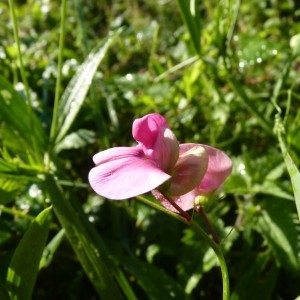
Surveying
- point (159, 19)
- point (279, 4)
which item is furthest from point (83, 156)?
point (159, 19)

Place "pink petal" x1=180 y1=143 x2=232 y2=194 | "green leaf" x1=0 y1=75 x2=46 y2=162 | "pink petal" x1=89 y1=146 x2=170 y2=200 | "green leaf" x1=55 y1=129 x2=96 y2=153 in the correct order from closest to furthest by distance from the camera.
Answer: "pink petal" x1=89 y1=146 x2=170 y2=200, "pink petal" x1=180 y1=143 x2=232 y2=194, "green leaf" x1=0 y1=75 x2=46 y2=162, "green leaf" x1=55 y1=129 x2=96 y2=153

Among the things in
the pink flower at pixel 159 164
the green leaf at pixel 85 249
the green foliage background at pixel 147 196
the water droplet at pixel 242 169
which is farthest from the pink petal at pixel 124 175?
the water droplet at pixel 242 169

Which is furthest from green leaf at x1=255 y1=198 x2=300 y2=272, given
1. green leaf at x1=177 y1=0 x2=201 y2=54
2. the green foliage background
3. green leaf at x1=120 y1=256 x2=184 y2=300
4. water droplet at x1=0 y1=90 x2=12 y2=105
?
water droplet at x1=0 y1=90 x2=12 y2=105

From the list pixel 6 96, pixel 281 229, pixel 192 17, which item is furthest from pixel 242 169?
pixel 6 96

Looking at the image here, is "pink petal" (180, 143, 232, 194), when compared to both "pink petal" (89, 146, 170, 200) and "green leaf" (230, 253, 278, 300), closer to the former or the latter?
"pink petal" (89, 146, 170, 200)

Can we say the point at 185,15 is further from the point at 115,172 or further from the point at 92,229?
the point at 115,172

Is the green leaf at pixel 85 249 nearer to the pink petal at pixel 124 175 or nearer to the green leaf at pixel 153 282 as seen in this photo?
the green leaf at pixel 153 282

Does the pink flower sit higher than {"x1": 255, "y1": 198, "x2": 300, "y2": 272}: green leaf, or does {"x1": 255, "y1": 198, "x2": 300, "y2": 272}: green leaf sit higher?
the pink flower
